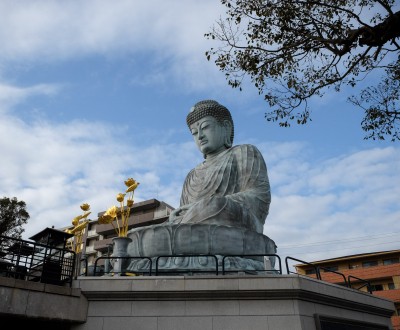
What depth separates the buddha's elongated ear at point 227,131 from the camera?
15.8m

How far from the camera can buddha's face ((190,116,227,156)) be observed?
15.4 metres

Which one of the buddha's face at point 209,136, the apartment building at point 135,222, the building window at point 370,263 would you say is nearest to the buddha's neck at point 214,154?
the buddha's face at point 209,136

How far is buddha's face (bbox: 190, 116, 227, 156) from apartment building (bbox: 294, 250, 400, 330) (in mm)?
17099

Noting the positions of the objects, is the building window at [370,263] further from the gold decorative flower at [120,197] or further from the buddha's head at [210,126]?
the gold decorative flower at [120,197]

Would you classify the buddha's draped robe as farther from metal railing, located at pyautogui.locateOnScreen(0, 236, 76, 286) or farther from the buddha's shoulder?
metal railing, located at pyautogui.locateOnScreen(0, 236, 76, 286)

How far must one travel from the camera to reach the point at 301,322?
283 inches

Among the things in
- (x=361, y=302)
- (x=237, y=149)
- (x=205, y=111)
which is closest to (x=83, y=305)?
(x=361, y=302)

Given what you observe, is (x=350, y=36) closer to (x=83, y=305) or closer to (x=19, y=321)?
(x=83, y=305)

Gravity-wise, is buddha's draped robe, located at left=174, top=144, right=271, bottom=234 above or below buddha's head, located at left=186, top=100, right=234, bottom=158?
below

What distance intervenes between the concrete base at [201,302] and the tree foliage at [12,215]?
15.0 m

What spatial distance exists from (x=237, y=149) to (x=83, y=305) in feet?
27.5

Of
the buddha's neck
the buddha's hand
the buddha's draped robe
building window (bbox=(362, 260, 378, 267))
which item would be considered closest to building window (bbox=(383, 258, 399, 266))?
building window (bbox=(362, 260, 378, 267))

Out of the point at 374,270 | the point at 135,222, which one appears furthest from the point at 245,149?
the point at 135,222

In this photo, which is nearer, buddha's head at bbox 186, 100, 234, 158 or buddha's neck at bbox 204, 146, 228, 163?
buddha's neck at bbox 204, 146, 228, 163
